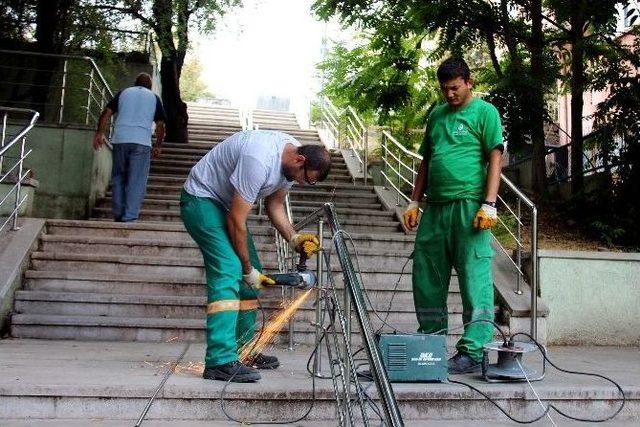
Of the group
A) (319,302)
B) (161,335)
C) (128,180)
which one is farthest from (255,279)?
(128,180)

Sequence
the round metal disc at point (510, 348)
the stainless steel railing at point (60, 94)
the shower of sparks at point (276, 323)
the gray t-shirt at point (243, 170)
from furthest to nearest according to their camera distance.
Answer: the stainless steel railing at point (60, 94)
the shower of sparks at point (276, 323)
the round metal disc at point (510, 348)
the gray t-shirt at point (243, 170)

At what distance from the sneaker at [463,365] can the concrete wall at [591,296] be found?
7.42ft

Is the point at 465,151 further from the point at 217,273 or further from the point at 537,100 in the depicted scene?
the point at 537,100

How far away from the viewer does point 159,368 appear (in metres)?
3.85

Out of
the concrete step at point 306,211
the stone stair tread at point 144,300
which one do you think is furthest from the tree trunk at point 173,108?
the stone stair tread at point 144,300

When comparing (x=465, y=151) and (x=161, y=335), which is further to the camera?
(x=161, y=335)

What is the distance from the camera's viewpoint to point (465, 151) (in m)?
4.00

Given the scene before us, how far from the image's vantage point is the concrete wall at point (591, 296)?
5914mm

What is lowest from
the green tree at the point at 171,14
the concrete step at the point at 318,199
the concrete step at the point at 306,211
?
the concrete step at the point at 306,211

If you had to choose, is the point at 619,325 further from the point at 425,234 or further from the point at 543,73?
the point at 543,73

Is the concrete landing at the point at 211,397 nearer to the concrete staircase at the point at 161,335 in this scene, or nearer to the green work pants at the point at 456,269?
the concrete staircase at the point at 161,335

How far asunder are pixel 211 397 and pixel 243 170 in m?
1.11

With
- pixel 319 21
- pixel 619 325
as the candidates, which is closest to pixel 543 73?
pixel 319 21

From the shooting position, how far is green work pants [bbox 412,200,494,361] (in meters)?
3.87
